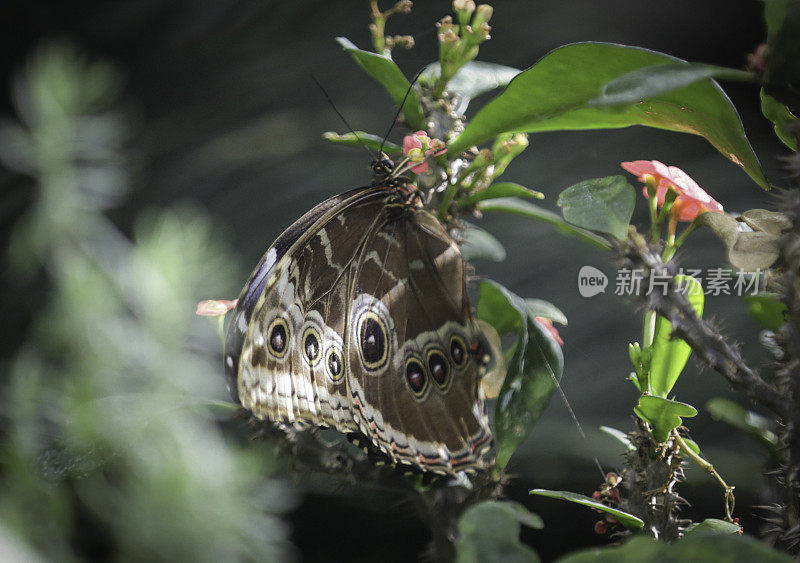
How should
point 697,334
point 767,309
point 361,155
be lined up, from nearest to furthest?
point 697,334, point 767,309, point 361,155

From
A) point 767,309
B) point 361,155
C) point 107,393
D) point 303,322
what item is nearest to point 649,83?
point 767,309

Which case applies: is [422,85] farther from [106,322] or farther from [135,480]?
[135,480]

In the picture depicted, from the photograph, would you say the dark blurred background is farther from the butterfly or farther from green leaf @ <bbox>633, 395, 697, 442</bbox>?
green leaf @ <bbox>633, 395, 697, 442</bbox>

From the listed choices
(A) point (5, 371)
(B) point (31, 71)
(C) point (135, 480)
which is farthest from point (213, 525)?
(B) point (31, 71)

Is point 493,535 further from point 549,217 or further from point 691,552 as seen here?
point 549,217

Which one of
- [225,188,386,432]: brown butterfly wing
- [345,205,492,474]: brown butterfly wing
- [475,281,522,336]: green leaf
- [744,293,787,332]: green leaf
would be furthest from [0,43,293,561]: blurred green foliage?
[744,293,787,332]: green leaf

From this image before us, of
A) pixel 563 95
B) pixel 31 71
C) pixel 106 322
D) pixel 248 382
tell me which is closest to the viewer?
pixel 563 95
